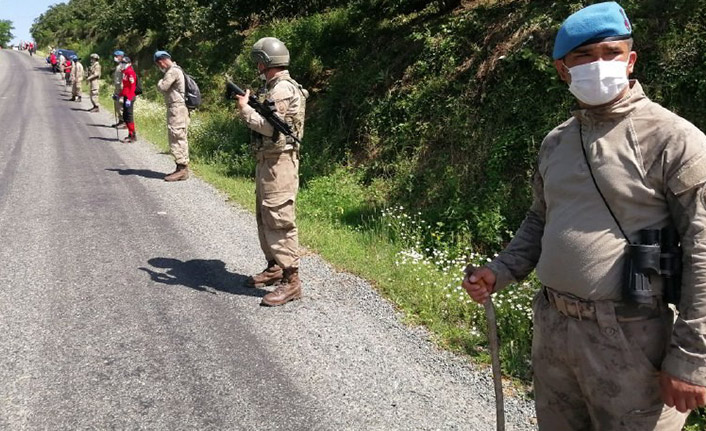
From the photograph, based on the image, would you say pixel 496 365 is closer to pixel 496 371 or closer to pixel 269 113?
pixel 496 371

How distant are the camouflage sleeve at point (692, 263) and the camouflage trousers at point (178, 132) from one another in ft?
29.9

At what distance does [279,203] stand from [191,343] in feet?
4.68

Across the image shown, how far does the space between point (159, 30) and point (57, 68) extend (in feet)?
48.3

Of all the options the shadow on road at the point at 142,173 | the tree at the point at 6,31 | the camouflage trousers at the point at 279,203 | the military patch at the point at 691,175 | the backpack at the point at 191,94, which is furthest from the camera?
the tree at the point at 6,31

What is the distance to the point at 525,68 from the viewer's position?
7738 mm

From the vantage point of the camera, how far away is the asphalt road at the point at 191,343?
3318mm

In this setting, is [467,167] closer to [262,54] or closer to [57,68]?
[262,54]

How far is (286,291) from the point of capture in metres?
4.95

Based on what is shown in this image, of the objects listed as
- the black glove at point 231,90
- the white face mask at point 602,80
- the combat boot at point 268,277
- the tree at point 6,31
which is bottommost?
the combat boot at point 268,277

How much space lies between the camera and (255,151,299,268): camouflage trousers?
16.2ft

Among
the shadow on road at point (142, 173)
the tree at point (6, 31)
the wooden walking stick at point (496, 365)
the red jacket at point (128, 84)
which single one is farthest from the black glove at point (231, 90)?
the tree at point (6, 31)

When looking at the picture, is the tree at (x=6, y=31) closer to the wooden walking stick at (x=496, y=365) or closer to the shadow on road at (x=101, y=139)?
the shadow on road at (x=101, y=139)

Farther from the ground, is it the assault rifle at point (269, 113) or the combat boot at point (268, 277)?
the assault rifle at point (269, 113)

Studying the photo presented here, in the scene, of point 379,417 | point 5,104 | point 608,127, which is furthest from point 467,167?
point 5,104
